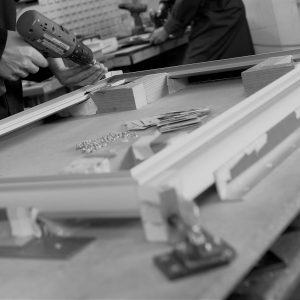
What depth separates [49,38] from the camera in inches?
65.9

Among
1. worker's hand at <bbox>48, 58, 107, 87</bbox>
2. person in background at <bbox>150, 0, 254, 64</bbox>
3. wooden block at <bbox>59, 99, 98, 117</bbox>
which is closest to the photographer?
wooden block at <bbox>59, 99, 98, 117</bbox>

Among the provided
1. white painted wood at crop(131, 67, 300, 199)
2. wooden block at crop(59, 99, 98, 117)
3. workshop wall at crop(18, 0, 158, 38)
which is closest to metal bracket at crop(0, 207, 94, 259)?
white painted wood at crop(131, 67, 300, 199)

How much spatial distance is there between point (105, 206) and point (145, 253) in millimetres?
104

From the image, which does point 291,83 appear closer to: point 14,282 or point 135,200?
point 135,200

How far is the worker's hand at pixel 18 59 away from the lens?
157cm

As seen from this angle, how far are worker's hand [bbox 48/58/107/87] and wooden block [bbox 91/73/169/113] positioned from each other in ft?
0.54

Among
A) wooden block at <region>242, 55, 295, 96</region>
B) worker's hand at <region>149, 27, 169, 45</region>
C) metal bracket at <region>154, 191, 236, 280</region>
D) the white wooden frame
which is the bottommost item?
metal bracket at <region>154, 191, 236, 280</region>

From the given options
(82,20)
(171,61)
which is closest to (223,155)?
(171,61)

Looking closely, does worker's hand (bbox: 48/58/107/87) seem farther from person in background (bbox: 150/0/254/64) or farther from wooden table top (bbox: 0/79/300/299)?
person in background (bbox: 150/0/254/64)

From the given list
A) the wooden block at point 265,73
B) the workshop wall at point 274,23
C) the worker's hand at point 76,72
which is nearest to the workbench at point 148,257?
the wooden block at point 265,73

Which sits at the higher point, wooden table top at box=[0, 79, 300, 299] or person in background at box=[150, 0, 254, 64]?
person in background at box=[150, 0, 254, 64]

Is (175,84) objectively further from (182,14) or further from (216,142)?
(182,14)

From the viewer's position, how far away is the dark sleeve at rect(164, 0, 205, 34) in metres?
3.13

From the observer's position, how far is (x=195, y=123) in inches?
49.4
